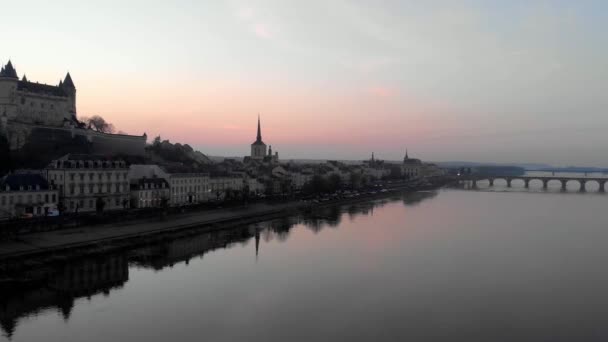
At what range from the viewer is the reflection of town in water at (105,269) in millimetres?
13266

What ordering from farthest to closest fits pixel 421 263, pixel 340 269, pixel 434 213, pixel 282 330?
pixel 434 213 < pixel 421 263 < pixel 340 269 < pixel 282 330

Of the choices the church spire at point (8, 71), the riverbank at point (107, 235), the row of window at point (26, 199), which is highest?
the church spire at point (8, 71)

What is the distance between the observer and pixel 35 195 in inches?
914

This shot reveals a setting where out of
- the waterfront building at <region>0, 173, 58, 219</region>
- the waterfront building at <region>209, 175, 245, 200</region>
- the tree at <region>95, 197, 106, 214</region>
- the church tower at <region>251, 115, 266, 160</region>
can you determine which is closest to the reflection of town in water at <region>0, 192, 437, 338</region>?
the tree at <region>95, 197, 106, 214</region>

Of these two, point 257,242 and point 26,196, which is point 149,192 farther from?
point 257,242

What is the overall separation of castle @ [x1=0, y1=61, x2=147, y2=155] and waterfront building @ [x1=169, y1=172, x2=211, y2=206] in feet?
31.4

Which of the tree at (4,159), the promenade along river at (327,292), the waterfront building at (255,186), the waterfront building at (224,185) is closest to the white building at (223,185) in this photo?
the waterfront building at (224,185)

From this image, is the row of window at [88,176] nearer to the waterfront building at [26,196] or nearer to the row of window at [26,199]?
the waterfront building at [26,196]

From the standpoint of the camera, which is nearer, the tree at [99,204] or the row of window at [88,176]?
the row of window at [88,176]

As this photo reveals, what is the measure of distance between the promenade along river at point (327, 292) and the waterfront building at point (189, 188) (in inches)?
317

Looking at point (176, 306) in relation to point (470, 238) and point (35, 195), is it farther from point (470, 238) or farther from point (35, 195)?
point (470, 238)

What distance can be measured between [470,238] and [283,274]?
43.8 ft

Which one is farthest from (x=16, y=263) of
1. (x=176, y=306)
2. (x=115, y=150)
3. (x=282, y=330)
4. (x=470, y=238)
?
(x=115, y=150)

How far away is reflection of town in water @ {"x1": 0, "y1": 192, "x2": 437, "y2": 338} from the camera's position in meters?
13.3
